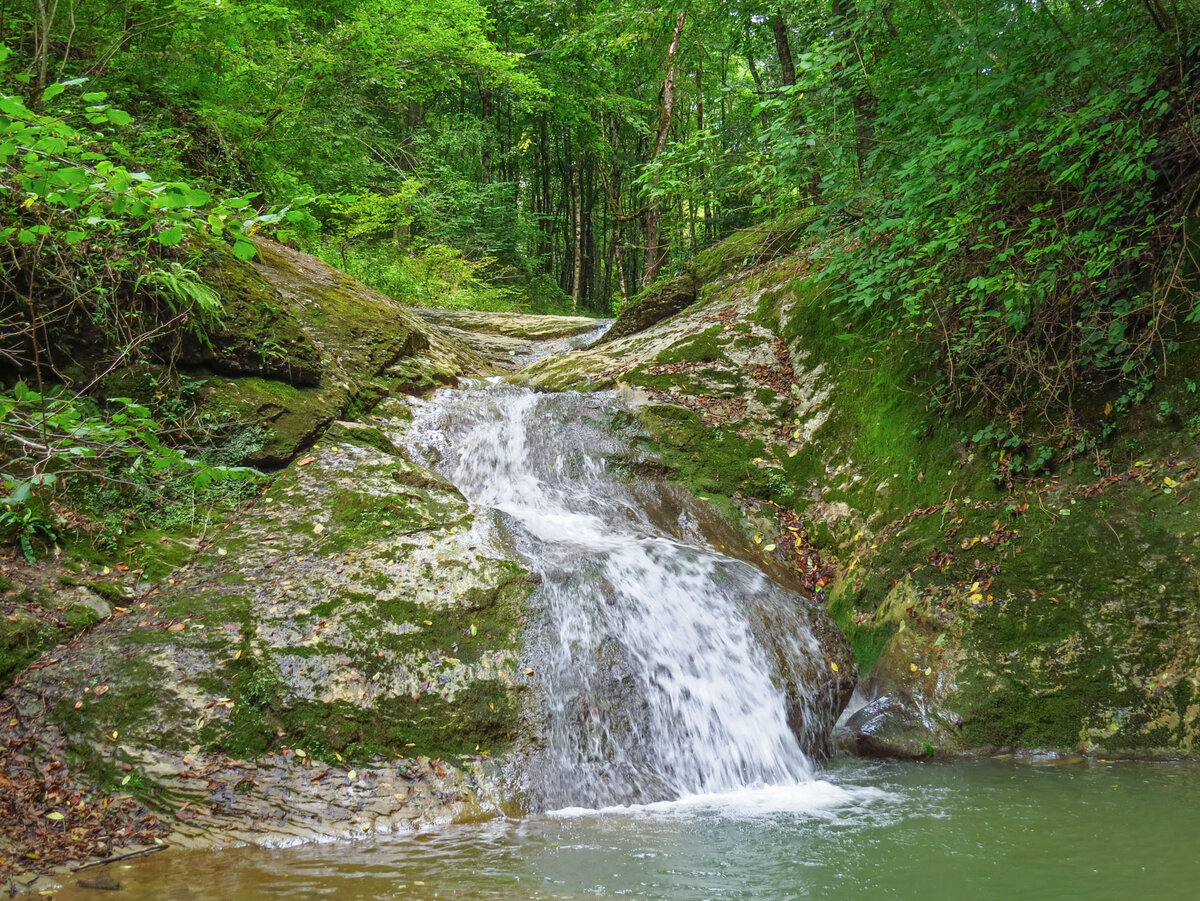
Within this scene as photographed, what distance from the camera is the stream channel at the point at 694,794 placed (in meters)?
3.00

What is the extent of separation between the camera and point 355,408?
7.37 meters

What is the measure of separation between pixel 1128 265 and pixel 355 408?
7107 mm

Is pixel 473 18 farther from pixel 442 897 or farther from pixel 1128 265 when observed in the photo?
pixel 442 897

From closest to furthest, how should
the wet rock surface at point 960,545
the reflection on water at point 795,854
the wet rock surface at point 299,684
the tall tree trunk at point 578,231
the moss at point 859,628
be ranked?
the reflection on water at point 795,854 < the wet rock surface at point 299,684 < the wet rock surface at point 960,545 < the moss at point 859,628 < the tall tree trunk at point 578,231

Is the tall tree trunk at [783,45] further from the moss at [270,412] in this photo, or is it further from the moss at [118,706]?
the moss at [118,706]

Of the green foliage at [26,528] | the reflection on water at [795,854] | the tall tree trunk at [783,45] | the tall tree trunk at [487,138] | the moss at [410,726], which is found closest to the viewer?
the reflection on water at [795,854]

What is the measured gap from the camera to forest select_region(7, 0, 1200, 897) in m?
3.87

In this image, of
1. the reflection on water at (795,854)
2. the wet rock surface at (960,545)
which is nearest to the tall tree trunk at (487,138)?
the wet rock surface at (960,545)

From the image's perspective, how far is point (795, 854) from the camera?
3330mm

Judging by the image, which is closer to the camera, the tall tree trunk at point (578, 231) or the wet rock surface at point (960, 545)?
the wet rock surface at point (960, 545)

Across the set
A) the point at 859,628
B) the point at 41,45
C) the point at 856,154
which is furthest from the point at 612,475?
the point at 41,45

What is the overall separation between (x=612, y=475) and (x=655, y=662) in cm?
281

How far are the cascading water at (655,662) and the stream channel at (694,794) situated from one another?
0.05 ft

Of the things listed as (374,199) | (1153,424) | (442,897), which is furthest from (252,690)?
(374,199)
